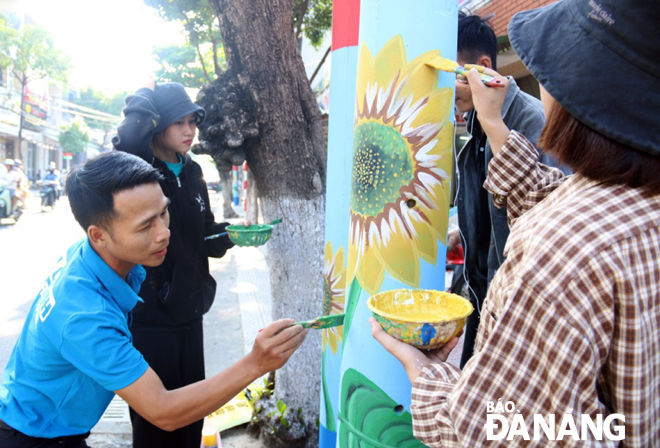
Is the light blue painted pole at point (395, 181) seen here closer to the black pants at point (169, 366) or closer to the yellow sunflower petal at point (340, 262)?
the yellow sunflower petal at point (340, 262)

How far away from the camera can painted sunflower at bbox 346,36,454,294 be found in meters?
1.65

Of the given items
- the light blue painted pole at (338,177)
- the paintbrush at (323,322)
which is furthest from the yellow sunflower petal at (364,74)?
the paintbrush at (323,322)

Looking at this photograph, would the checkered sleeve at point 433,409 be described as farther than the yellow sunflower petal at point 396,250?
No

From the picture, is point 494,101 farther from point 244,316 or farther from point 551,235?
point 244,316

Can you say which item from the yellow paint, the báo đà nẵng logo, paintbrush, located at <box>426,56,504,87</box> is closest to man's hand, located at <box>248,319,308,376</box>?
the yellow paint

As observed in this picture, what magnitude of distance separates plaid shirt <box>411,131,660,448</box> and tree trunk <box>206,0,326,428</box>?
2292 mm

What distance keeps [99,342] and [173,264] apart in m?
1.05

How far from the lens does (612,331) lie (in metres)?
0.82

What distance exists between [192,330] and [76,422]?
97 cm

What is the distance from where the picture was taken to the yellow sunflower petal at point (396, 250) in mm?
1677

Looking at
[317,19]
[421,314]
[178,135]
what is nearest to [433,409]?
[421,314]

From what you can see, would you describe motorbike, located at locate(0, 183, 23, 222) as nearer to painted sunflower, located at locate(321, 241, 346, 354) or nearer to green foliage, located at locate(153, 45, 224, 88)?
green foliage, located at locate(153, 45, 224, 88)

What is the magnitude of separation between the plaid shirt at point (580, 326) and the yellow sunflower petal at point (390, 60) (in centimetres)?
88

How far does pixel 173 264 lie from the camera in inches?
100
